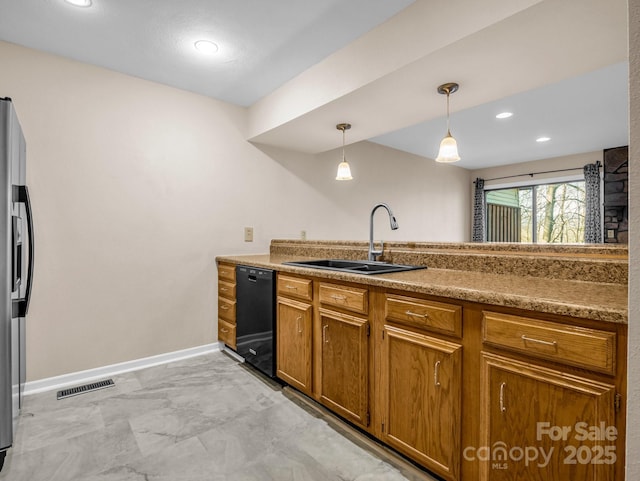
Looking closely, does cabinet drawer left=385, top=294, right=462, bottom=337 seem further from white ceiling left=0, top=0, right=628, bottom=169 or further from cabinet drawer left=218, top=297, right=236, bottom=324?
cabinet drawer left=218, top=297, right=236, bottom=324

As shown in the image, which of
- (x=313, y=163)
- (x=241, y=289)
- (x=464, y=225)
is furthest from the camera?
(x=464, y=225)

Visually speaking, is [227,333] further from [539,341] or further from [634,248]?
[634,248]

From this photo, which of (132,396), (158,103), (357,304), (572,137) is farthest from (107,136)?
(572,137)

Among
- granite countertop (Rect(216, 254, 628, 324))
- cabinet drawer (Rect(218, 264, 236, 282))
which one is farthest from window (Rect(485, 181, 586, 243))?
cabinet drawer (Rect(218, 264, 236, 282))

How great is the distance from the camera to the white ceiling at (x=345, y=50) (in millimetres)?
1578

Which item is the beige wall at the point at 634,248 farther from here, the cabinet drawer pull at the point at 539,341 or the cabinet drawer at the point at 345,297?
the cabinet drawer at the point at 345,297

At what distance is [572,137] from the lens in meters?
4.35

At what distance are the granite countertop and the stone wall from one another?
4.64 metres

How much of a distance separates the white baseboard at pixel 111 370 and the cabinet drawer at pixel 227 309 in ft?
1.01

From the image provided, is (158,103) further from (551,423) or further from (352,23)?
(551,423)

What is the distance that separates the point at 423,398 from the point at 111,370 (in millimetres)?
2343

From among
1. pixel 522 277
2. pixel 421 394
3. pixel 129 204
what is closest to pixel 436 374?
pixel 421 394

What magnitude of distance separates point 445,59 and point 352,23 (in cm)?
59

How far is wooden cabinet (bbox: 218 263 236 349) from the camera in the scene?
112 inches
